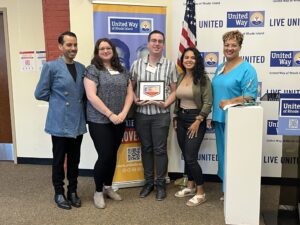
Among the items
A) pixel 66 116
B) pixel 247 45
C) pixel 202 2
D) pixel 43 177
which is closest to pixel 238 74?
pixel 247 45

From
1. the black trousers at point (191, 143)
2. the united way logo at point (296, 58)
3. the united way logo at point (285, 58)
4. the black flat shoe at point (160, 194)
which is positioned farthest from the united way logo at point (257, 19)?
the black flat shoe at point (160, 194)

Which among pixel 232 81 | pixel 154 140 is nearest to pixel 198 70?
pixel 232 81

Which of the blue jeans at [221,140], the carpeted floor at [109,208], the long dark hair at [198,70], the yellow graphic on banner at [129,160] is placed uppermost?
the long dark hair at [198,70]

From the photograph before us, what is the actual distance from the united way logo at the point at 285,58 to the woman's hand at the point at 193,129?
1.12m

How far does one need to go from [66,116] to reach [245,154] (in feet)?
4.94

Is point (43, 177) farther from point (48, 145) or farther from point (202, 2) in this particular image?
point (202, 2)

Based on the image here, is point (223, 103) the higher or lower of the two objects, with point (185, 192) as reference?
higher

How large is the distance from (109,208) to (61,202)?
444 millimetres

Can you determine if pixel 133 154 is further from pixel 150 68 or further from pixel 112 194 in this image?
pixel 150 68

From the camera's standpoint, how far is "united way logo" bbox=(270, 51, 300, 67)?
3363 millimetres

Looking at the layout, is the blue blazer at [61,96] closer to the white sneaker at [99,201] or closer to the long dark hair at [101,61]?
the long dark hair at [101,61]

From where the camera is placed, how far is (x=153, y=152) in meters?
3.25

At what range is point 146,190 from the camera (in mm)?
3279

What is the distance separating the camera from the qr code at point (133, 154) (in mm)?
3457
